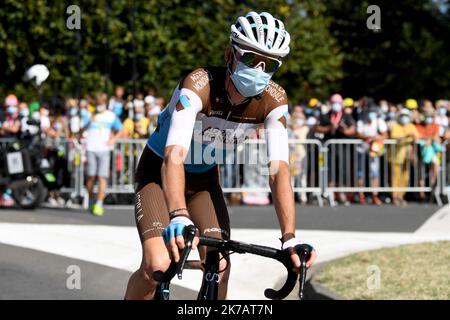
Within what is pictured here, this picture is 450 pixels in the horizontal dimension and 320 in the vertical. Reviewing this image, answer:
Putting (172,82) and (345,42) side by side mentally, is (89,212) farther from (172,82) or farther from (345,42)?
(345,42)

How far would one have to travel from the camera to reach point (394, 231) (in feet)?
49.6

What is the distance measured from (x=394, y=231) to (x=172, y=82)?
12.7 metres

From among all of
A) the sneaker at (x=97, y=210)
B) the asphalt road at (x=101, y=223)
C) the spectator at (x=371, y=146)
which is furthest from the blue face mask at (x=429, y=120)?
the sneaker at (x=97, y=210)

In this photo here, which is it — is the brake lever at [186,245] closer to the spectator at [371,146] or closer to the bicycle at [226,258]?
the bicycle at [226,258]

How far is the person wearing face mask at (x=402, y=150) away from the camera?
19344mm

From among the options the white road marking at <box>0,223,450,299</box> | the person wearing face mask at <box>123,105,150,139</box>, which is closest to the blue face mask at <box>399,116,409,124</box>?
the person wearing face mask at <box>123,105,150,139</box>

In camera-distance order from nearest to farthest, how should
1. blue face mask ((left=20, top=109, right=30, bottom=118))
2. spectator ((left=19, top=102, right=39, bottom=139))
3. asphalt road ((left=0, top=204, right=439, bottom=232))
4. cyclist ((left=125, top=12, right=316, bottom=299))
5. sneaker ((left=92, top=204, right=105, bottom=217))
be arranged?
cyclist ((left=125, top=12, right=316, bottom=299)), asphalt road ((left=0, top=204, right=439, bottom=232)), sneaker ((left=92, top=204, right=105, bottom=217)), spectator ((left=19, top=102, right=39, bottom=139)), blue face mask ((left=20, top=109, right=30, bottom=118))

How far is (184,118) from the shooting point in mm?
5551

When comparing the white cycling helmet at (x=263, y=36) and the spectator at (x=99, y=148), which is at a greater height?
the white cycling helmet at (x=263, y=36)

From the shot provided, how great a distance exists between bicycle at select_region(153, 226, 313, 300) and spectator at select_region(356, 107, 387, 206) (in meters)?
13.8

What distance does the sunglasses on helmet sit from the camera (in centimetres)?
556

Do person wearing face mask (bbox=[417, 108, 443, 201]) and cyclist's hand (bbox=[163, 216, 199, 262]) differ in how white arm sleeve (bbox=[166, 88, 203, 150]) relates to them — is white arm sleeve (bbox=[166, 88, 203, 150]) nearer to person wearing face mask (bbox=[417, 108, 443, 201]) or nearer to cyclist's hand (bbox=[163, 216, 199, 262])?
cyclist's hand (bbox=[163, 216, 199, 262])

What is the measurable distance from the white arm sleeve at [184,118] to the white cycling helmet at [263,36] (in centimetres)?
39

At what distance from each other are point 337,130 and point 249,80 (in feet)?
45.5
